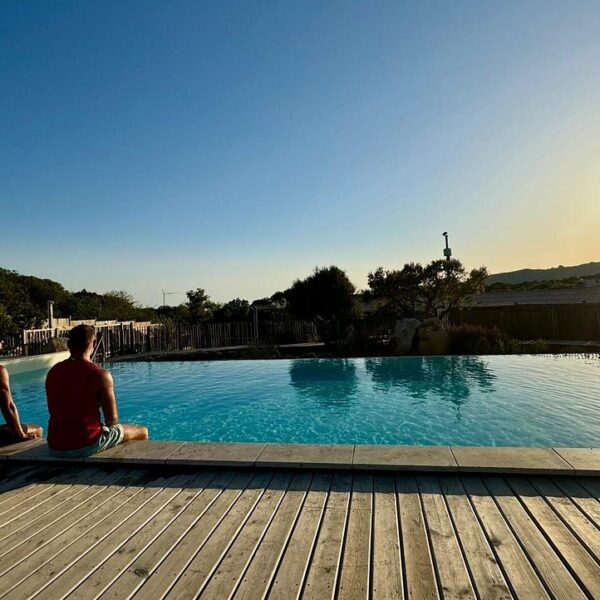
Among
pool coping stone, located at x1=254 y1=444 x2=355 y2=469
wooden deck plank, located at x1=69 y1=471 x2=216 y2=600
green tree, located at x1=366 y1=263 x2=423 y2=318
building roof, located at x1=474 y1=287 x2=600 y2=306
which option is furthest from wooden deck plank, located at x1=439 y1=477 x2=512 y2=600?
building roof, located at x1=474 y1=287 x2=600 y2=306

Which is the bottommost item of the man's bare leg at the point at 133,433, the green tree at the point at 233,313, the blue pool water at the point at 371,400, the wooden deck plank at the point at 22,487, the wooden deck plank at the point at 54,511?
the blue pool water at the point at 371,400

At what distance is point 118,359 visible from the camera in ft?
50.9

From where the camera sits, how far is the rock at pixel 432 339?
14039 millimetres

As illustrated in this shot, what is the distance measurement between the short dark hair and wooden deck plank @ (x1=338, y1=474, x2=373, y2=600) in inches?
91.4

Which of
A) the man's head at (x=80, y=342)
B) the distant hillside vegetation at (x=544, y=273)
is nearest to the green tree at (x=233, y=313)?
the man's head at (x=80, y=342)

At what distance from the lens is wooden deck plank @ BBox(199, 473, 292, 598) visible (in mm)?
1804

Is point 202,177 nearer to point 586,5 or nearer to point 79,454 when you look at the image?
point 586,5

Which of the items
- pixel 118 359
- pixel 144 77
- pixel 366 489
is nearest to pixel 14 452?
pixel 366 489

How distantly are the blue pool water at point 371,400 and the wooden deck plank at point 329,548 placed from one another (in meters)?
3.48

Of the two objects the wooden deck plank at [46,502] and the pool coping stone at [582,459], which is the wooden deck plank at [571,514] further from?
the wooden deck plank at [46,502]

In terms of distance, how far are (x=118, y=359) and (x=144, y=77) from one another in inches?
386

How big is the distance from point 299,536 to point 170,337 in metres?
17.1

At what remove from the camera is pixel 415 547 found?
6.76 feet

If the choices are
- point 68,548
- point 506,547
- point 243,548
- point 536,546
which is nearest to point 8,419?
point 68,548
